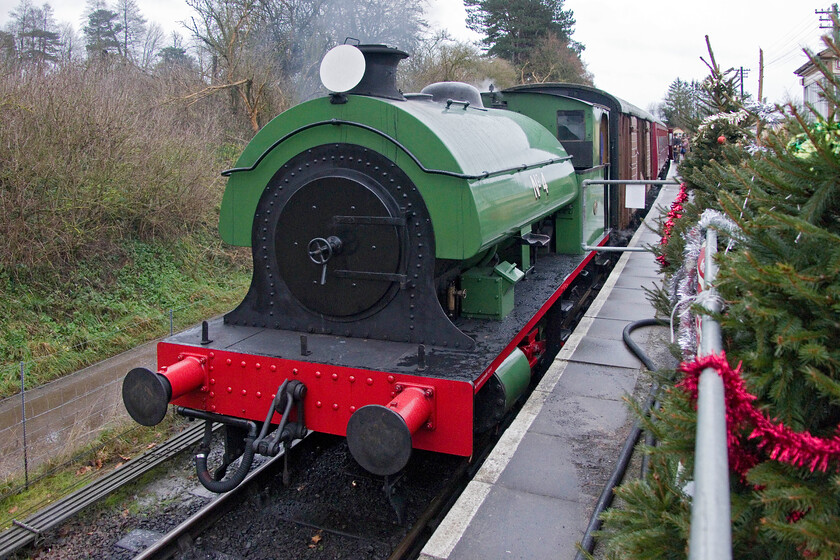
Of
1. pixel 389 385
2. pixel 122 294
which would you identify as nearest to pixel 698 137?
pixel 389 385

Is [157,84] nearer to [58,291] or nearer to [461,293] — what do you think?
[58,291]

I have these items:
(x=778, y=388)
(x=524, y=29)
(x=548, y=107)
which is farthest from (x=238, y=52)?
(x=524, y=29)

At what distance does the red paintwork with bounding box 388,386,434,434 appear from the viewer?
3.34 metres

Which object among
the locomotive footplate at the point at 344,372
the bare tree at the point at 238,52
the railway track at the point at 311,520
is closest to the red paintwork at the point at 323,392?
the locomotive footplate at the point at 344,372

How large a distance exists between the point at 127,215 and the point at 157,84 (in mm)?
5067

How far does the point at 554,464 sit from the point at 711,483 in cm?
312

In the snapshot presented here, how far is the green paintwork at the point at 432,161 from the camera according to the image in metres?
3.85

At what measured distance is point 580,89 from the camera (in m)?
8.94

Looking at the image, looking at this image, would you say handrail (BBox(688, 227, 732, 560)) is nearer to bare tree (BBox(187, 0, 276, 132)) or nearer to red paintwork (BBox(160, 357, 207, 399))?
red paintwork (BBox(160, 357, 207, 399))

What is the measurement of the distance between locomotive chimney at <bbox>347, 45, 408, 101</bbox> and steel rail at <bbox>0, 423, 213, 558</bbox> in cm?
331

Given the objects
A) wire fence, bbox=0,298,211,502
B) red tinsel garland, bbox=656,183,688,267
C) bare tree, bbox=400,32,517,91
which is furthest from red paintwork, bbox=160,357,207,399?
bare tree, bbox=400,32,517,91

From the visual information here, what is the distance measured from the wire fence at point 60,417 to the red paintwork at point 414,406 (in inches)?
124

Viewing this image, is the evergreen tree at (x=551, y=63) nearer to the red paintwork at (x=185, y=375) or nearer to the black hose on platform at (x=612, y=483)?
the black hose on platform at (x=612, y=483)

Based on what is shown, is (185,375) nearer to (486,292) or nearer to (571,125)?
(486,292)
